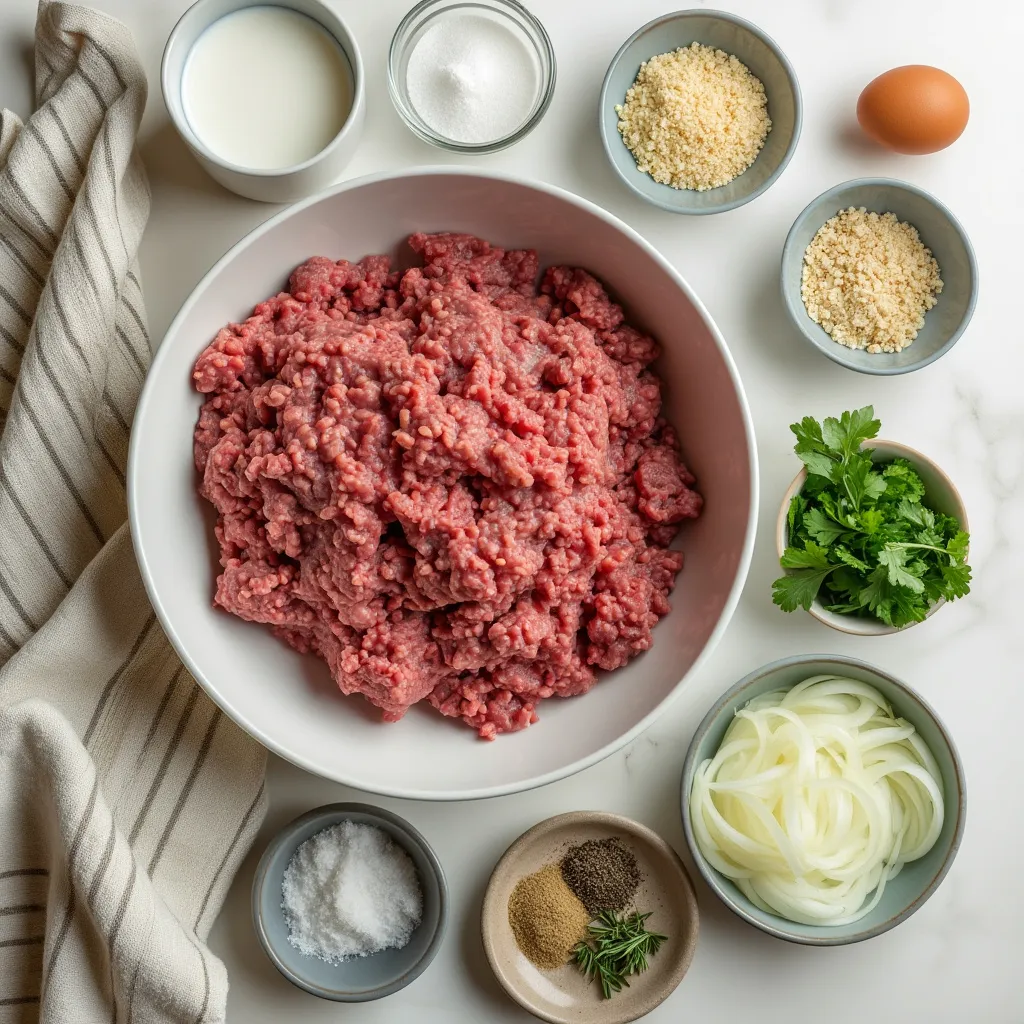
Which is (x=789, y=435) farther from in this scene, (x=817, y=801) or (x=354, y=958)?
(x=354, y=958)

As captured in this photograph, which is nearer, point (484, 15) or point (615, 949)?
point (615, 949)

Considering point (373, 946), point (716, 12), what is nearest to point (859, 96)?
point (716, 12)

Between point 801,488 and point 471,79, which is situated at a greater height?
point 471,79

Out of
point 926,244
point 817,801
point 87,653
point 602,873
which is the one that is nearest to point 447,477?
point 87,653

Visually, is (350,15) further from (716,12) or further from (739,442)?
(739,442)

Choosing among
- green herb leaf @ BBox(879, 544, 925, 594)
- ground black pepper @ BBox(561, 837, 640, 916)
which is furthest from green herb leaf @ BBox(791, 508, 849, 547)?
ground black pepper @ BBox(561, 837, 640, 916)

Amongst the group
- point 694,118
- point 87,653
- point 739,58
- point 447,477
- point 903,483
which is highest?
point 739,58

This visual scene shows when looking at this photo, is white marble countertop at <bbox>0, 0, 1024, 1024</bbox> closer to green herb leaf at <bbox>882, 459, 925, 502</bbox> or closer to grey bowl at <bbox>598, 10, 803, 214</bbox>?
grey bowl at <bbox>598, 10, 803, 214</bbox>
